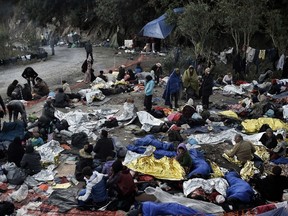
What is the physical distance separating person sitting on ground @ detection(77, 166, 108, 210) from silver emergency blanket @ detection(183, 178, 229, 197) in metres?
Result: 1.62

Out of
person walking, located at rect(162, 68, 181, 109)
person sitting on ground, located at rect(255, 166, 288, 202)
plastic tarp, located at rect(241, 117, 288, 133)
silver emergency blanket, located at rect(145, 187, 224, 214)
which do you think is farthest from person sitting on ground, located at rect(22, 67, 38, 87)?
person sitting on ground, located at rect(255, 166, 288, 202)

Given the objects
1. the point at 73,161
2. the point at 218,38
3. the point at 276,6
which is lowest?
the point at 73,161

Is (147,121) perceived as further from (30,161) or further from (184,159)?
(30,161)

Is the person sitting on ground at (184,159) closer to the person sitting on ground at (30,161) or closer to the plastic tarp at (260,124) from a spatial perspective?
the person sitting on ground at (30,161)

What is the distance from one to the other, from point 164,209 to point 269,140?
4496mm

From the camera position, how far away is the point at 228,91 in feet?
52.3

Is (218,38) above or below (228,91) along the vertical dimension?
above

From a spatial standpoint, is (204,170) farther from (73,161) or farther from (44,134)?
(44,134)

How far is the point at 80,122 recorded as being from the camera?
496 inches

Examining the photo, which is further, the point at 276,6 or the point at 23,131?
the point at 276,6

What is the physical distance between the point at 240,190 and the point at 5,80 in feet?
49.9

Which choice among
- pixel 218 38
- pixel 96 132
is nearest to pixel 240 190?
pixel 96 132

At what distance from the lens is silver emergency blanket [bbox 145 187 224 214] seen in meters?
7.31

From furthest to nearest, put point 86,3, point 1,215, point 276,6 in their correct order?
point 86,3
point 276,6
point 1,215
